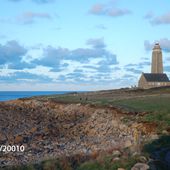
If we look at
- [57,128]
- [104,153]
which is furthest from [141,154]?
[57,128]

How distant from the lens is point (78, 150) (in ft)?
81.3

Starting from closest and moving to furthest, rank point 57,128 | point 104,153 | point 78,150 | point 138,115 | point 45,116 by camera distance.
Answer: point 104,153, point 78,150, point 138,115, point 57,128, point 45,116

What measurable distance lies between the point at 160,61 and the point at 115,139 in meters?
81.4

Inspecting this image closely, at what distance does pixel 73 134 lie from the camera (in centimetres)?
3278

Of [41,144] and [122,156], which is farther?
[41,144]

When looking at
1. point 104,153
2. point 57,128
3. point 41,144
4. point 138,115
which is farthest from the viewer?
point 57,128

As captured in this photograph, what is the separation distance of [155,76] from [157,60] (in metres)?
10.9

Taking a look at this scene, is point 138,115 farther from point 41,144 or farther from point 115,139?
point 41,144

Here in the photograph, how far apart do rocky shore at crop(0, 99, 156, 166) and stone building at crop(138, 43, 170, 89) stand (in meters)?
49.6

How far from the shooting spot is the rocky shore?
2384 cm

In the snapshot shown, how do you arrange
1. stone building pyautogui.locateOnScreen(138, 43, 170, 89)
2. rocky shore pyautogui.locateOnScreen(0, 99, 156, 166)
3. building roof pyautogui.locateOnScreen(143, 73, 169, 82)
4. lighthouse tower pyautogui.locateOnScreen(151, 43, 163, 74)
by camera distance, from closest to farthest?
1. rocky shore pyautogui.locateOnScreen(0, 99, 156, 166)
2. stone building pyautogui.locateOnScreen(138, 43, 170, 89)
3. building roof pyautogui.locateOnScreen(143, 73, 169, 82)
4. lighthouse tower pyautogui.locateOnScreen(151, 43, 163, 74)
